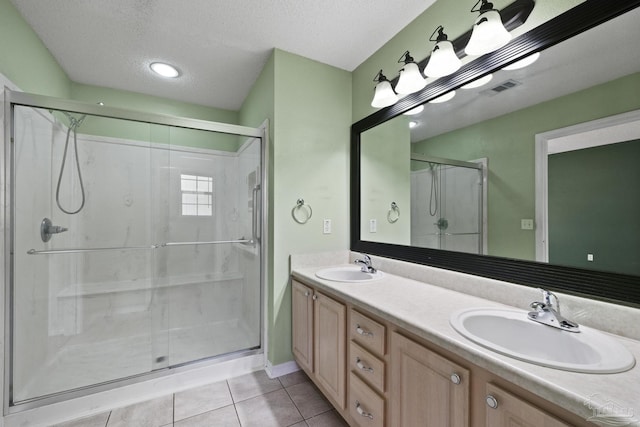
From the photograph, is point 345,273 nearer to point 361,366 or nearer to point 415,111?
point 361,366

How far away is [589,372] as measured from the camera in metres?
0.67

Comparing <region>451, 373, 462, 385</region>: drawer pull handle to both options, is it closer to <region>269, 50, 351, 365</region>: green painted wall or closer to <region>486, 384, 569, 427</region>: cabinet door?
<region>486, 384, 569, 427</region>: cabinet door

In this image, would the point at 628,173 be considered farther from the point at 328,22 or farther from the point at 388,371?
the point at 328,22

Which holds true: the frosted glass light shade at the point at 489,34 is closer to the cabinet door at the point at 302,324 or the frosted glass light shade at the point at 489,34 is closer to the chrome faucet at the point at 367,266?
the chrome faucet at the point at 367,266

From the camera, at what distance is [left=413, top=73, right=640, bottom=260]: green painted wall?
3.29ft

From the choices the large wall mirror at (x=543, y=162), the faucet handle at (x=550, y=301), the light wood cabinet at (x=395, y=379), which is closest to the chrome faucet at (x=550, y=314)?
the faucet handle at (x=550, y=301)

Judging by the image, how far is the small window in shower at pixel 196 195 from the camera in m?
2.13

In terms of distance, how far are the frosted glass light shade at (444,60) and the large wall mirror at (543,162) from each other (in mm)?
72

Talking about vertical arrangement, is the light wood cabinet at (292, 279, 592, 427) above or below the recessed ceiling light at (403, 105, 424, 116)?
below

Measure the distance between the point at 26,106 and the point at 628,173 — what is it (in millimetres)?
2976

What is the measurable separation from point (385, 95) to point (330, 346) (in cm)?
167

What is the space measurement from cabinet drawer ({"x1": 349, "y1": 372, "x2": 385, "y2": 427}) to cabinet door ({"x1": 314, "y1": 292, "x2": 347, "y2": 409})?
8 centimetres

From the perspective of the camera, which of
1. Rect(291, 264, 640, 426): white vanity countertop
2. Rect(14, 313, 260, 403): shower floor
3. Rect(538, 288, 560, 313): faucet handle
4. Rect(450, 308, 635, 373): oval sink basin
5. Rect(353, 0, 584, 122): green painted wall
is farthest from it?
Rect(14, 313, 260, 403): shower floor

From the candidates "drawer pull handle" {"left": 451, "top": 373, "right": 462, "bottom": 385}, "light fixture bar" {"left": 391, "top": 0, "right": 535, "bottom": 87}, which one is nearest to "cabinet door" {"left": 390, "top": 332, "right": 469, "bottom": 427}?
"drawer pull handle" {"left": 451, "top": 373, "right": 462, "bottom": 385}
